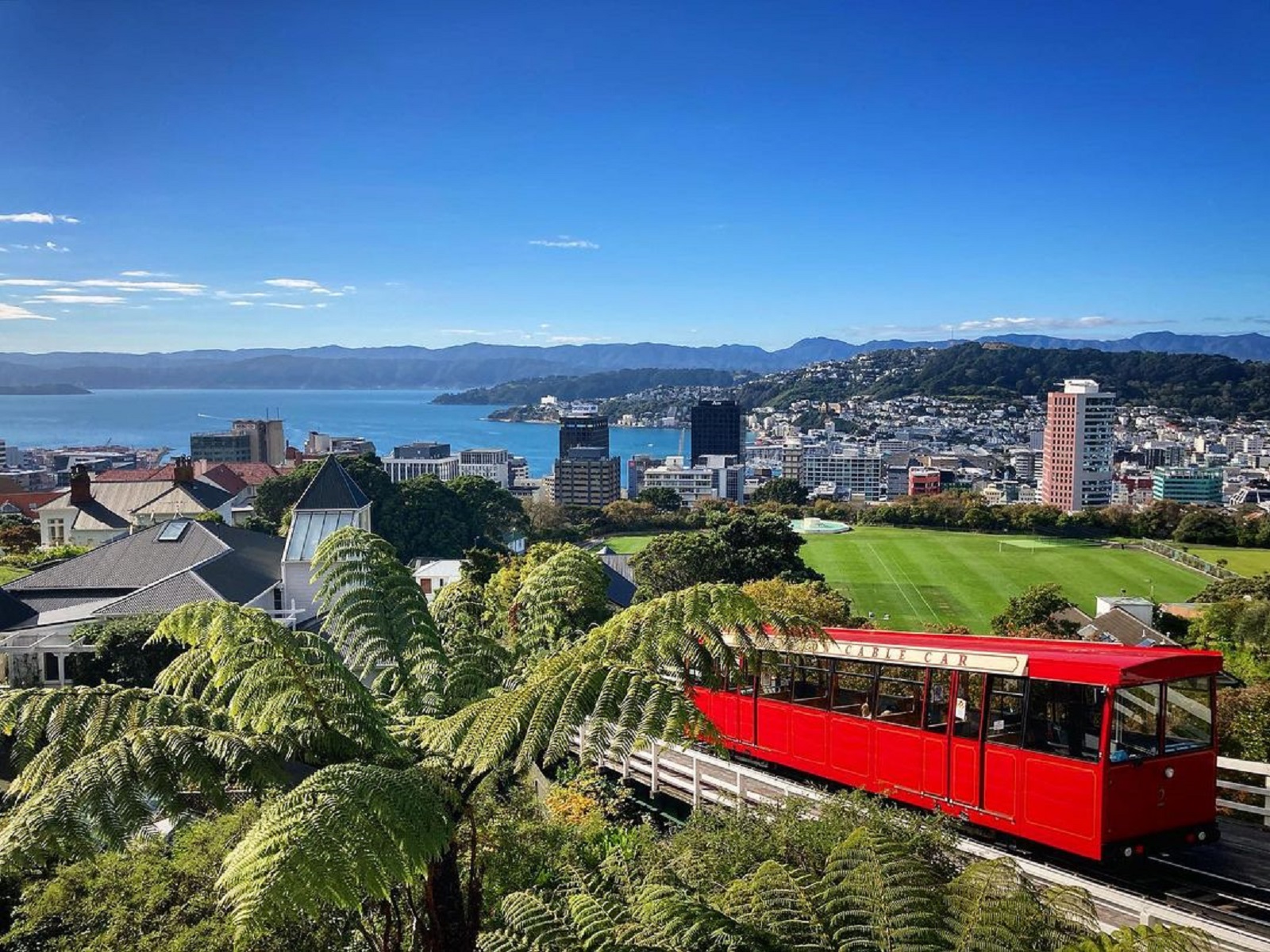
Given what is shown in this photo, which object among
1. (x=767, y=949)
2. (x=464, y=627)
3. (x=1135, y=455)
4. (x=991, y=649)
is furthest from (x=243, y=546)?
(x=1135, y=455)

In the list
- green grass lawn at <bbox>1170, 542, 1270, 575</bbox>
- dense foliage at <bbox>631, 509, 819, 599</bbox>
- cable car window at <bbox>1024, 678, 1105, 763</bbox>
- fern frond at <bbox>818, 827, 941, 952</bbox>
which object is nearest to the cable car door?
cable car window at <bbox>1024, 678, 1105, 763</bbox>

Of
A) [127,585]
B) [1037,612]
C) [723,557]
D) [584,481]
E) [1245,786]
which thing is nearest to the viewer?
[1245,786]

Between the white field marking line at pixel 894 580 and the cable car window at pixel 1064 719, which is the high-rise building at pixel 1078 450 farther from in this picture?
the cable car window at pixel 1064 719

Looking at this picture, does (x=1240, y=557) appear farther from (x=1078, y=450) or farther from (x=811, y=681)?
(x=1078, y=450)

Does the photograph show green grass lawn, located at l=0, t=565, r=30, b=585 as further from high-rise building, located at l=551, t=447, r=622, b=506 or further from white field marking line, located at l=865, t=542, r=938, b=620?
high-rise building, located at l=551, t=447, r=622, b=506

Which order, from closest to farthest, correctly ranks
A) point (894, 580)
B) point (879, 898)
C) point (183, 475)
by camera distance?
point (879, 898) → point (183, 475) → point (894, 580)

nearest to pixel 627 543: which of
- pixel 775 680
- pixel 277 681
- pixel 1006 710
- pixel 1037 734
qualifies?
pixel 775 680
